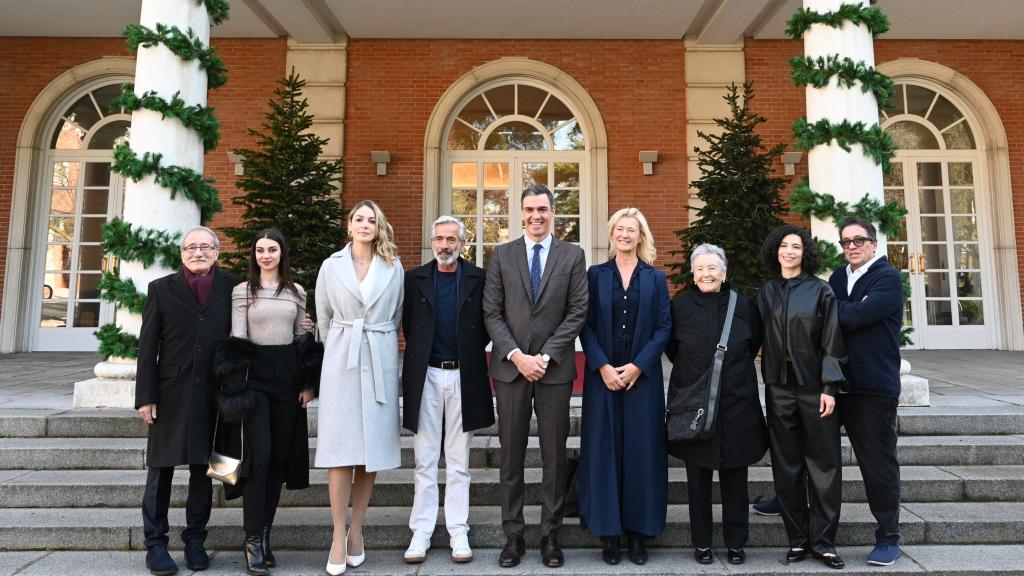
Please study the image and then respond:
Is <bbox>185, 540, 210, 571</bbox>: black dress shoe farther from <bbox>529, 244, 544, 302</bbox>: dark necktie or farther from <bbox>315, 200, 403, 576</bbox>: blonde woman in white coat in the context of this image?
<bbox>529, 244, 544, 302</bbox>: dark necktie

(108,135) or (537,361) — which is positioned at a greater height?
(108,135)

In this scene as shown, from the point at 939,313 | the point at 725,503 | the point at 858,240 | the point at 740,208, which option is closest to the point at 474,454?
the point at 725,503

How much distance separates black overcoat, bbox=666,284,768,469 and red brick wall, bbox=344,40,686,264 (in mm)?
5601

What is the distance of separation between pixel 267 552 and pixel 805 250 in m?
3.01

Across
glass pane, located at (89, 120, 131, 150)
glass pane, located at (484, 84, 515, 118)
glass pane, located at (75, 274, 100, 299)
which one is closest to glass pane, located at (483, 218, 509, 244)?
glass pane, located at (484, 84, 515, 118)

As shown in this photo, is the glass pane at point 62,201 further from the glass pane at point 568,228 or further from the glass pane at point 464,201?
the glass pane at point 568,228

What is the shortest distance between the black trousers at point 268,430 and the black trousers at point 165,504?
23 cm

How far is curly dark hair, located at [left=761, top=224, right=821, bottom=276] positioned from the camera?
281 cm

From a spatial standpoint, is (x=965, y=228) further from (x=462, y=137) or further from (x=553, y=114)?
(x=462, y=137)

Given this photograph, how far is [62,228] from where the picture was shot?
8.84 metres

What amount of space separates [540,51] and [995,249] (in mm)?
7443

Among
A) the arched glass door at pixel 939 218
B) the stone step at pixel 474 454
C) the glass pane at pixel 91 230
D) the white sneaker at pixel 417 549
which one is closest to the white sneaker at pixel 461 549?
the white sneaker at pixel 417 549

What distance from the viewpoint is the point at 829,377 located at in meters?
2.64

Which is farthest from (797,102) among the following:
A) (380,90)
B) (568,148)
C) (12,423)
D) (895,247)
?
(12,423)
